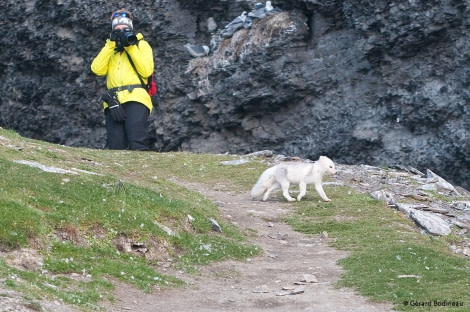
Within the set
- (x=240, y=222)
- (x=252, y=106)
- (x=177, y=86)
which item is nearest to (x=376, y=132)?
(x=252, y=106)

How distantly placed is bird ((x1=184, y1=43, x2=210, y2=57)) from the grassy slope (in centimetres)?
1447

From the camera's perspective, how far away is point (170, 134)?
110 ft

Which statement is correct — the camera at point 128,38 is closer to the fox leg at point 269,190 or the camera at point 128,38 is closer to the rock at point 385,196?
the fox leg at point 269,190

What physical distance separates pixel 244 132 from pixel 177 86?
3.05 meters

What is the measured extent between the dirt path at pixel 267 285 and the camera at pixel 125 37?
652 cm

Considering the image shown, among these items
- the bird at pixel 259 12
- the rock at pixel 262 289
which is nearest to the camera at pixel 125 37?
the bird at pixel 259 12

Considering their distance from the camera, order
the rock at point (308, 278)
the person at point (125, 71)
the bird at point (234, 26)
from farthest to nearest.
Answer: the bird at point (234, 26) → the person at point (125, 71) → the rock at point (308, 278)

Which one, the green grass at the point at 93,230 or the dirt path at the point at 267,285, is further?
the dirt path at the point at 267,285

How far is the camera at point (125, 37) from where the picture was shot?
22.4 meters

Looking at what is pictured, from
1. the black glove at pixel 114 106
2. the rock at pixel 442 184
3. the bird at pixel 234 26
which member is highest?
the bird at pixel 234 26

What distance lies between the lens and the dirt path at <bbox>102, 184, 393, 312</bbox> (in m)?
12.0

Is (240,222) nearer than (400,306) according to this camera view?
No

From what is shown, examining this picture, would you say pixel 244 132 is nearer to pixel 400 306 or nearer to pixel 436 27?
pixel 436 27

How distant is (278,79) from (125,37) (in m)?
9.51
